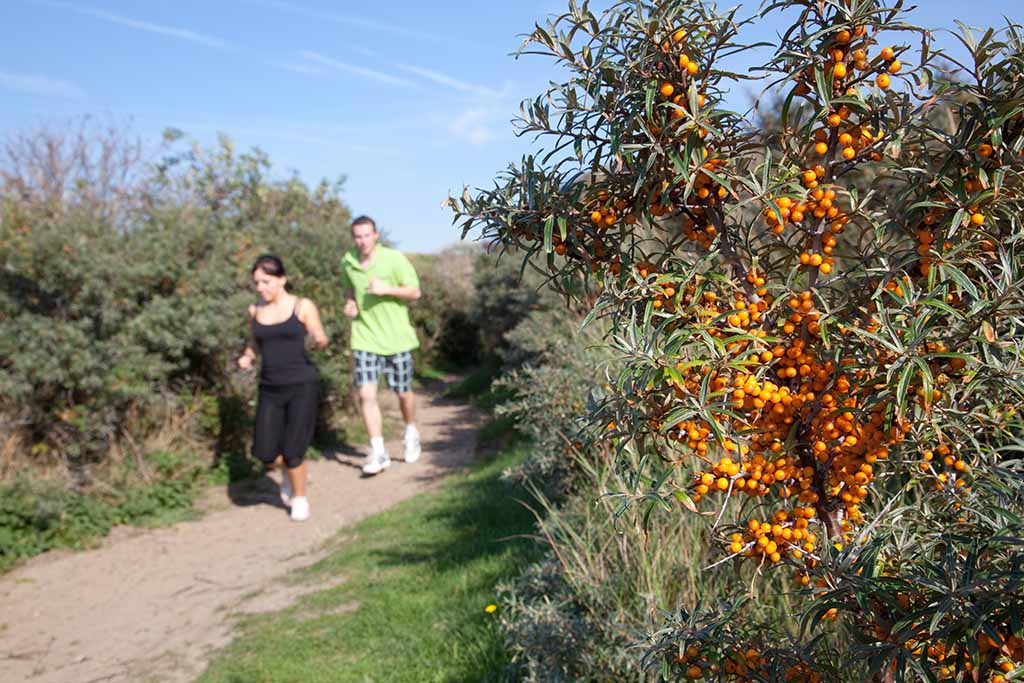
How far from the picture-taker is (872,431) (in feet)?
5.06

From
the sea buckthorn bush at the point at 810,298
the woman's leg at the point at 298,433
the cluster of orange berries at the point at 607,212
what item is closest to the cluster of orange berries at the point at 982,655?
the sea buckthorn bush at the point at 810,298

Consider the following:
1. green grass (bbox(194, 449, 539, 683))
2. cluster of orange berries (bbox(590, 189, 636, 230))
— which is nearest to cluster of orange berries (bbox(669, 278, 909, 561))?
cluster of orange berries (bbox(590, 189, 636, 230))

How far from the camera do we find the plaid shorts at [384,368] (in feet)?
23.9

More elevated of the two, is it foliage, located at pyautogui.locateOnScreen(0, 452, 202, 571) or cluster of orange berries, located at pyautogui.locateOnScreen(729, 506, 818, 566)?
cluster of orange berries, located at pyautogui.locateOnScreen(729, 506, 818, 566)

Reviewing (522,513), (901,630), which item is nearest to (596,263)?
(901,630)

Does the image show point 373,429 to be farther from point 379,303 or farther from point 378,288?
point 378,288

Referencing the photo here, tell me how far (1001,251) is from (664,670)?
105 centimetres

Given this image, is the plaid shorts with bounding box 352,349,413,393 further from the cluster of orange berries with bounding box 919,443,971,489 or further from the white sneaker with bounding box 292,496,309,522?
the cluster of orange berries with bounding box 919,443,971,489

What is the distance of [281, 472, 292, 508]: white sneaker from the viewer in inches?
265

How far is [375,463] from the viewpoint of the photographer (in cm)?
753

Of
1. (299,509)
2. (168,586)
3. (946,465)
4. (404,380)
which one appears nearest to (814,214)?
(946,465)

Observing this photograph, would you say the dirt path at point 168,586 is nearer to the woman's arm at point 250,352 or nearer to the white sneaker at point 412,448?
the white sneaker at point 412,448

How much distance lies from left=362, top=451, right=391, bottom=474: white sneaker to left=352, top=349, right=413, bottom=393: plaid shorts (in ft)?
2.20

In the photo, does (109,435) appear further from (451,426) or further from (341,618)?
(451,426)
